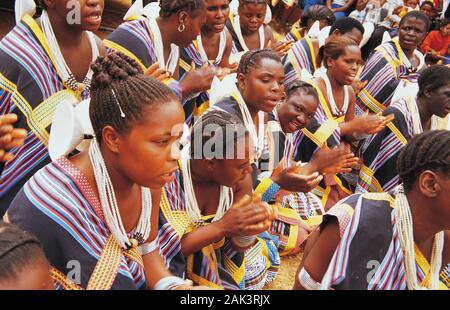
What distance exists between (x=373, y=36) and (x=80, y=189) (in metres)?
6.12

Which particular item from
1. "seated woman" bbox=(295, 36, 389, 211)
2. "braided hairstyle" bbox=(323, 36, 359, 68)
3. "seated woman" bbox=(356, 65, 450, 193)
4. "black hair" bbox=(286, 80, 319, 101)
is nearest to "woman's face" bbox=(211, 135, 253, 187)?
"black hair" bbox=(286, 80, 319, 101)

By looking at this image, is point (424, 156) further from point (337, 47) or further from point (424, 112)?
point (337, 47)

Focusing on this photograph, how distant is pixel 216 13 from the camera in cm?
420

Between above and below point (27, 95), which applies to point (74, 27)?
above

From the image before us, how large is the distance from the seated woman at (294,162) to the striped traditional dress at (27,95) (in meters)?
1.35

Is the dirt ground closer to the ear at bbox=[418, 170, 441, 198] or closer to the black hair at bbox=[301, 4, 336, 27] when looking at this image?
the ear at bbox=[418, 170, 441, 198]

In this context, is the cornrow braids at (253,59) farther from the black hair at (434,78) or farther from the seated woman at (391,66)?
the seated woman at (391,66)

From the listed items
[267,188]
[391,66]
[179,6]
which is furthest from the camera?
[391,66]

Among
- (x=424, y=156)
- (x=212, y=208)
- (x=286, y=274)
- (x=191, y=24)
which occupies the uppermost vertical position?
(x=191, y=24)

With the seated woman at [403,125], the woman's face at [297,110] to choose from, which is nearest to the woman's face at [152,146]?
the woman's face at [297,110]

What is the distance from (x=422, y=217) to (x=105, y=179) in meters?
1.11

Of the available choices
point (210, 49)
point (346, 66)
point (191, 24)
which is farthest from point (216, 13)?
point (346, 66)

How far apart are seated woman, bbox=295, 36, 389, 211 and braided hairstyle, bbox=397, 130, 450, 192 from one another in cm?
173

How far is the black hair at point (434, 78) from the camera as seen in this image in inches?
144
